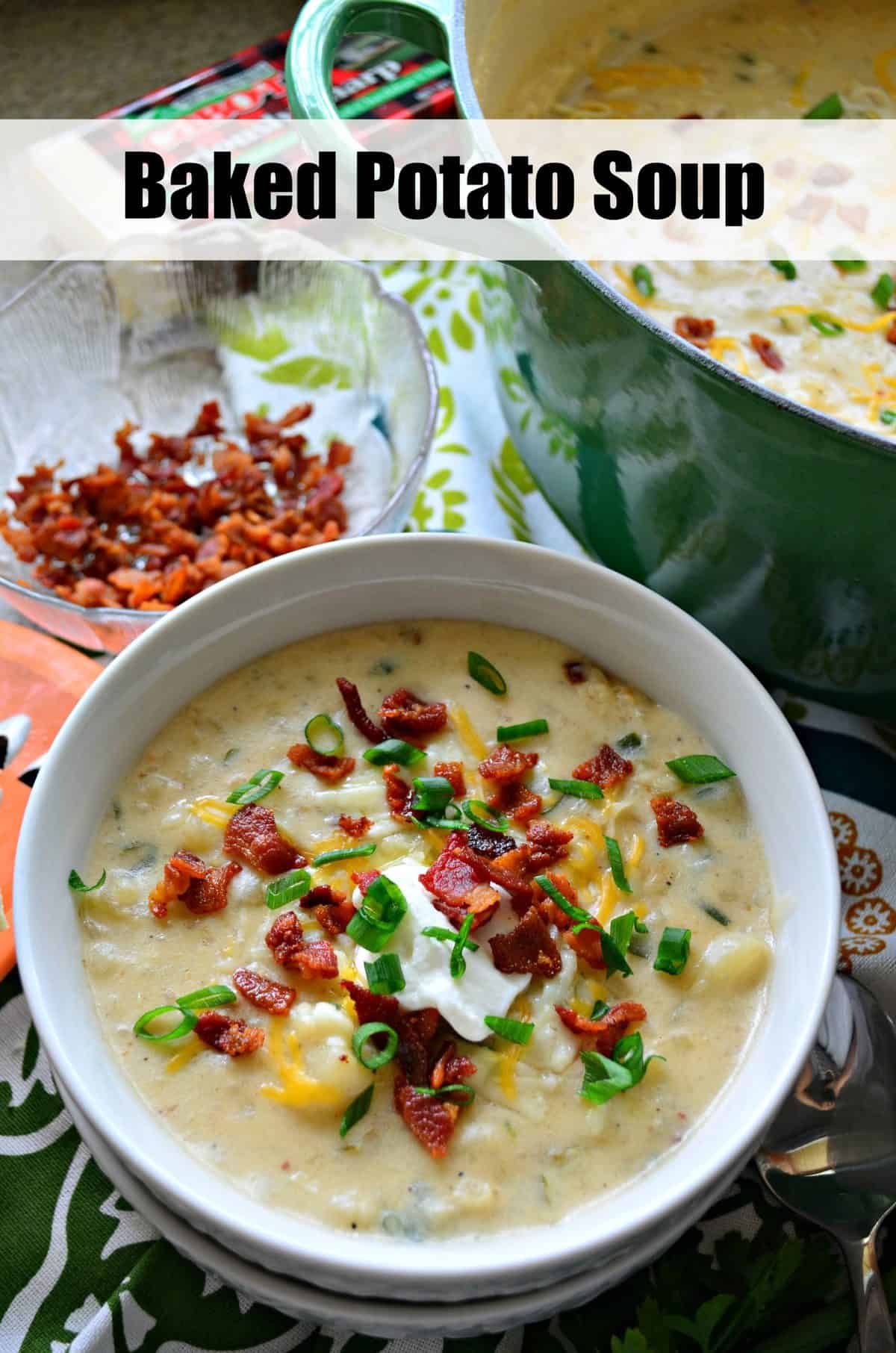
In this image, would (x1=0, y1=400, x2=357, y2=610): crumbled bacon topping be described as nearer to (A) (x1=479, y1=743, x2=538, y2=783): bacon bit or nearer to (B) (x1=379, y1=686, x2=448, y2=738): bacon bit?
(B) (x1=379, y1=686, x2=448, y2=738): bacon bit

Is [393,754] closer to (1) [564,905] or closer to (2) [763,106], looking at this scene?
(1) [564,905]

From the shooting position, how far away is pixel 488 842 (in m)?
1.61

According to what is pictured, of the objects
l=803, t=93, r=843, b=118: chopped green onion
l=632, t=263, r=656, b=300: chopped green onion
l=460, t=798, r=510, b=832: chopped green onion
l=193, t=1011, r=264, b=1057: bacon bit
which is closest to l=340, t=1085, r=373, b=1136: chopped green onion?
l=193, t=1011, r=264, b=1057: bacon bit

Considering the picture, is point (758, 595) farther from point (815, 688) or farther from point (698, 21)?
point (698, 21)

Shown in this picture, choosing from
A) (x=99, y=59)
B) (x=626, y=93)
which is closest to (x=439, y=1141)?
(x=626, y=93)

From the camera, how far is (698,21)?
2.56 m

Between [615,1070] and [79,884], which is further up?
[79,884]

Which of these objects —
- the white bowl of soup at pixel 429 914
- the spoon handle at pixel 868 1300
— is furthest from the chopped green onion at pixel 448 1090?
the spoon handle at pixel 868 1300

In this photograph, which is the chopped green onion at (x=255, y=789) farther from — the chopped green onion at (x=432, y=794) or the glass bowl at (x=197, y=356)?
the glass bowl at (x=197, y=356)

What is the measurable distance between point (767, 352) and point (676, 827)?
2.47 ft

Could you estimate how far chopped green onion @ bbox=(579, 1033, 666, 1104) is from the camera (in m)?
1.42

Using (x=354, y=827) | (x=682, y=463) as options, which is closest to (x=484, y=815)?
(x=354, y=827)

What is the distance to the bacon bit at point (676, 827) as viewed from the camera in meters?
1.64

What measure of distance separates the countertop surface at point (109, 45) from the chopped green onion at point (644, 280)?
73.1 inches
